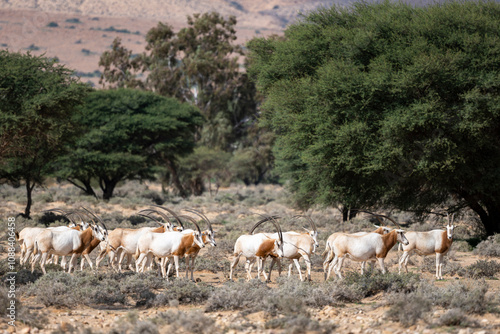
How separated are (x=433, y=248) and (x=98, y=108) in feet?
98.5

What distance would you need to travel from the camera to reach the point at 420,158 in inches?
619

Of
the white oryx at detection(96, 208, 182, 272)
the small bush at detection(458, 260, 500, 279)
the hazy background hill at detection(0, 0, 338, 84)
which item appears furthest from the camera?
the hazy background hill at detection(0, 0, 338, 84)

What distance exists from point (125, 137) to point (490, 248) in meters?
26.6

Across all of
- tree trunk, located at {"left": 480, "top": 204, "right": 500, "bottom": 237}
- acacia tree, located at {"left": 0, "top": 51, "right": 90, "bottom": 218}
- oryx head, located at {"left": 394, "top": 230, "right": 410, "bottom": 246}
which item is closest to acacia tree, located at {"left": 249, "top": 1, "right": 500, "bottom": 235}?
tree trunk, located at {"left": 480, "top": 204, "right": 500, "bottom": 237}

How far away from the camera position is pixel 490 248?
54.4ft

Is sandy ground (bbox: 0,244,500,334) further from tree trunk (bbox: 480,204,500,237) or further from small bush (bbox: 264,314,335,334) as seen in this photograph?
tree trunk (bbox: 480,204,500,237)

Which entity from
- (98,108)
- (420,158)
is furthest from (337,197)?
(98,108)

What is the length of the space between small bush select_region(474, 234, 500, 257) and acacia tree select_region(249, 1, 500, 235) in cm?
137

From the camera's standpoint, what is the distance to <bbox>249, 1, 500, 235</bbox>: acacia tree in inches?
606

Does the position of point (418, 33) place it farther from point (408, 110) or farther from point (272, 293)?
point (272, 293)

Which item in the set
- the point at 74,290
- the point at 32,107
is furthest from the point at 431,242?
the point at 32,107

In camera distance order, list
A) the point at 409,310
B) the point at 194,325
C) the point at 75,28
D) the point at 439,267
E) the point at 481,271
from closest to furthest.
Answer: the point at 194,325, the point at 409,310, the point at 481,271, the point at 439,267, the point at 75,28

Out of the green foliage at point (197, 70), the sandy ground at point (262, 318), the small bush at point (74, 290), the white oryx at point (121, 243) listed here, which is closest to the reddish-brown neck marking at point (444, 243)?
the sandy ground at point (262, 318)

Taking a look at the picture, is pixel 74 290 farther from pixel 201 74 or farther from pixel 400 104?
pixel 201 74
